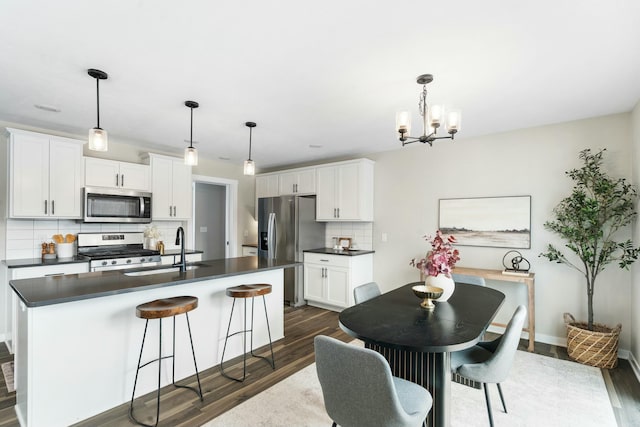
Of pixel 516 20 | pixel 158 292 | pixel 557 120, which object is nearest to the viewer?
pixel 516 20

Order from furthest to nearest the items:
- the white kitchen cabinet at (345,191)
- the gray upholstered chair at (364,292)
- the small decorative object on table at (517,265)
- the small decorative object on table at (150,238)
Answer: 1. the white kitchen cabinet at (345,191)
2. the small decorative object on table at (150,238)
3. the small decorative object on table at (517,265)
4. the gray upholstered chair at (364,292)

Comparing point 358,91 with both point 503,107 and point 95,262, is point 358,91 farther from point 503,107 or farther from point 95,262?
point 95,262

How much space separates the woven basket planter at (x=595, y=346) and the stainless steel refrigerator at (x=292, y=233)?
11.1ft

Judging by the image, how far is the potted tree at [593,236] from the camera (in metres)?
2.95

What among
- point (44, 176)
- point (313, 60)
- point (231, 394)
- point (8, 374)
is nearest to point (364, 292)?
point (231, 394)

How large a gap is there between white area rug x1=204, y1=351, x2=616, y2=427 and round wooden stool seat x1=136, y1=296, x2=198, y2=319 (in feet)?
2.53

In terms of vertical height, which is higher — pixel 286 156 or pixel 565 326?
pixel 286 156

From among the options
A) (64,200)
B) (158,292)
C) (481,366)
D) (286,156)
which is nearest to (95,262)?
(64,200)

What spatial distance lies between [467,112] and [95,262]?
4.36 meters

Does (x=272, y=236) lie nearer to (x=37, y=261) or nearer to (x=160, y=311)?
(x=37, y=261)

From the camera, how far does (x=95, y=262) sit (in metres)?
3.67

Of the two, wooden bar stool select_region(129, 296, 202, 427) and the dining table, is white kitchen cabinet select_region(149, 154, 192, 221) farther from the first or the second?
the dining table

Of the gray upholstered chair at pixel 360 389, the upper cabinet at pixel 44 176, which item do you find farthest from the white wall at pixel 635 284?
the upper cabinet at pixel 44 176

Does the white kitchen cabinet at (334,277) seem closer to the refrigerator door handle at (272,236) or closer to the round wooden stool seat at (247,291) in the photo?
the refrigerator door handle at (272,236)
